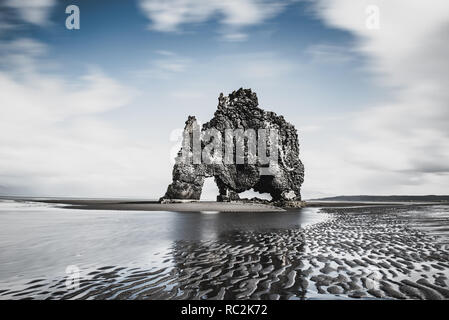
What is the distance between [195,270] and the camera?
9.22 meters

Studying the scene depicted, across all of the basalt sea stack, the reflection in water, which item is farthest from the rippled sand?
the basalt sea stack

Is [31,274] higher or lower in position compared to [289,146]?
lower

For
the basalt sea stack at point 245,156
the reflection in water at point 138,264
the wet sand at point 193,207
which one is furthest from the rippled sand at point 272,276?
the basalt sea stack at point 245,156

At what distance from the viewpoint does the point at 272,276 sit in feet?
28.2

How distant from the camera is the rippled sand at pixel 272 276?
6992 millimetres

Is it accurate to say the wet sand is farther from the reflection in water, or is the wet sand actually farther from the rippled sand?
the rippled sand

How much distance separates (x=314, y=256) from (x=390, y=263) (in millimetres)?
2657

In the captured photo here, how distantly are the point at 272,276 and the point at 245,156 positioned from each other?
53.6m

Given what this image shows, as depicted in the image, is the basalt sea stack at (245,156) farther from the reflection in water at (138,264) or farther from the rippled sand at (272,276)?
the rippled sand at (272,276)

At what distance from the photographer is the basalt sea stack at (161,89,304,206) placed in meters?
58.0

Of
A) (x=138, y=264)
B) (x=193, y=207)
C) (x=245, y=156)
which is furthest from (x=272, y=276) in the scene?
(x=245, y=156)

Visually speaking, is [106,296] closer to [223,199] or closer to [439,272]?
[439,272]
